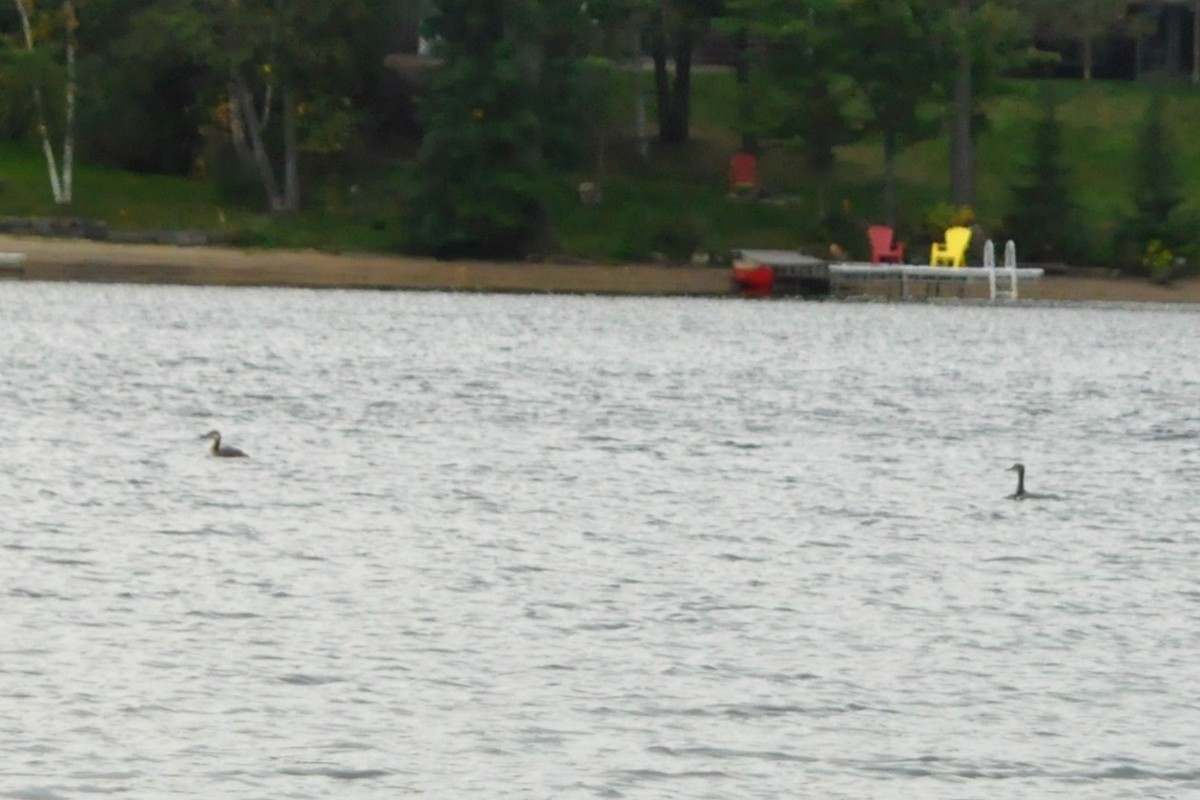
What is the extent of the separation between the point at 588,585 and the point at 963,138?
44.4m

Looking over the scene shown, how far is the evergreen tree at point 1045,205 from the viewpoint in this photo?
64500 mm

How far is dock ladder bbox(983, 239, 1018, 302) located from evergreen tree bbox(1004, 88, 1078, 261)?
1250 mm

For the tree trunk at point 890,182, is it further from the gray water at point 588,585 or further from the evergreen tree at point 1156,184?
the gray water at point 588,585

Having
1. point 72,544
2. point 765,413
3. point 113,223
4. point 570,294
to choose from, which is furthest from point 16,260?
point 72,544

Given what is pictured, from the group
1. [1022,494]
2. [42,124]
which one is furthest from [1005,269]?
[1022,494]

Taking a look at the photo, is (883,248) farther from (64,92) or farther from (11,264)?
(11,264)

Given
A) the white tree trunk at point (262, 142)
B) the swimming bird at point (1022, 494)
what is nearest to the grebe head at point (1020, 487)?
the swimming bird at point (1022, 494)

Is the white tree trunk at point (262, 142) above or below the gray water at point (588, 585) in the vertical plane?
above

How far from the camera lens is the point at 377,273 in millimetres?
62844

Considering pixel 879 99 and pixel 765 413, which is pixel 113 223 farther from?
pixel 765 413

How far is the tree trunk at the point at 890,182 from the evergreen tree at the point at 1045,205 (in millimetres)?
2608

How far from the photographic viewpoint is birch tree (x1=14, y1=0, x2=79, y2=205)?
65.1 m

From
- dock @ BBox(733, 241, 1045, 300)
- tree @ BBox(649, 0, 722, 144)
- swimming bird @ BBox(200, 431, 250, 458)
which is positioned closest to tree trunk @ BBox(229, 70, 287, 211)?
tree @ BBox(649, 0, 722, 144)

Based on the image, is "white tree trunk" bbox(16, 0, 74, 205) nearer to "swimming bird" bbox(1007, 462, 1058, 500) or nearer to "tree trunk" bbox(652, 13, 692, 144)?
"tree trunk" bbox(652, 13, 692, 144)
